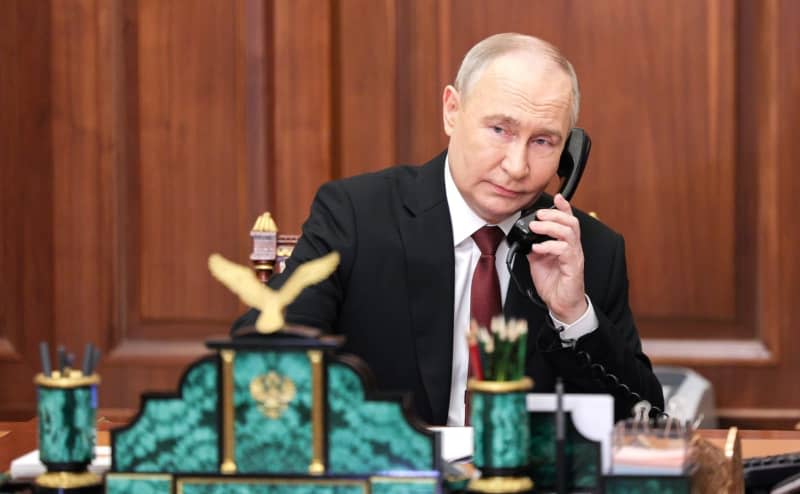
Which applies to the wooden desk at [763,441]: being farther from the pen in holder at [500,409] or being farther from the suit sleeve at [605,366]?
the pen in holder at [500,409]

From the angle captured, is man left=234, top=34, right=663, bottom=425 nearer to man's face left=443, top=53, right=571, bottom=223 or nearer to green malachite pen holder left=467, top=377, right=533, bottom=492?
man's face left=443, top=53, right=571, bottom=223

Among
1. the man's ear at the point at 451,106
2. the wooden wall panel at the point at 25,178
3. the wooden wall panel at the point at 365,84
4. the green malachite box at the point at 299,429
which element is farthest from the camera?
the wooden wall panel at the point at 25,178

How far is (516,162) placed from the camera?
2.24 m

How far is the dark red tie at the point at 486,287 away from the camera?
234cm

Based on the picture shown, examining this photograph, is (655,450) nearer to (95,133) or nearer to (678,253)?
(678,253)

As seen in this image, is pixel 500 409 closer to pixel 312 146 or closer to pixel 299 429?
pixel 299 429

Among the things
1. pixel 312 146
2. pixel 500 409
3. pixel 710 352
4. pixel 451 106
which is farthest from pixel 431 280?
pixel 710 352

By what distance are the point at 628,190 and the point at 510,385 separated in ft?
6.92

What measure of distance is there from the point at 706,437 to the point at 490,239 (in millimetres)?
552

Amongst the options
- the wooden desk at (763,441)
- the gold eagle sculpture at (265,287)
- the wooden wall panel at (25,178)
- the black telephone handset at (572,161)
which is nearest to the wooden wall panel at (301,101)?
the wooden wall panel at (25,178)

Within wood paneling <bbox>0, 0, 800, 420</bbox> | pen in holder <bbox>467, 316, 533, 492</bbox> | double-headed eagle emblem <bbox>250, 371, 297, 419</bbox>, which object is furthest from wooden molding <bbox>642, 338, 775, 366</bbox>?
double-headed eagle emblem <bbox>250, 371, 297, 419</bbox>

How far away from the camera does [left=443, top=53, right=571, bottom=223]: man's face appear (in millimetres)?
2236

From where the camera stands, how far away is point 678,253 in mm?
3502

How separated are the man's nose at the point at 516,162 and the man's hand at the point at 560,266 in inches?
3.0
